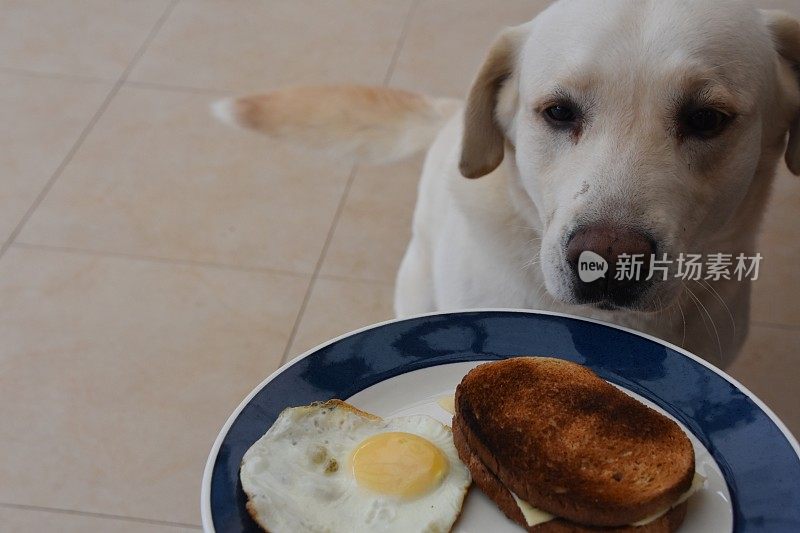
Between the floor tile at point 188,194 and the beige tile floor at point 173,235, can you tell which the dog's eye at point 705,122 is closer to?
the beige tile floor at point 173,235

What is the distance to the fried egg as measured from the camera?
79 cm

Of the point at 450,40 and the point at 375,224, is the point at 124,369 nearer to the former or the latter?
the point at 375,224

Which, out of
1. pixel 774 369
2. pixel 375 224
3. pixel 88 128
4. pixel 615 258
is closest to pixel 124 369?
pixel 375 224

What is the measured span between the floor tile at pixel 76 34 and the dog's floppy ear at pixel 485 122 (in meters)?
1.62

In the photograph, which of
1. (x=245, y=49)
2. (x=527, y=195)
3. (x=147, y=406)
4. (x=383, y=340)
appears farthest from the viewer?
(x=245, y=49)

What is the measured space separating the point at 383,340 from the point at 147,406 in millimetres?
877

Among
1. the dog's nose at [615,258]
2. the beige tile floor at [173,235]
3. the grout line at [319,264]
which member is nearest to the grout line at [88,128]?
the beige tile floor at [173,235]

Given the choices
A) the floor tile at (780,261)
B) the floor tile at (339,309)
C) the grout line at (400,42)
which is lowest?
the floor tile at (339,309)

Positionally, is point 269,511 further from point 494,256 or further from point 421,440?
point 494,256

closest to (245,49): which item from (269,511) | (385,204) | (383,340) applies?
(385,204)

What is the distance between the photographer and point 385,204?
2.19 m

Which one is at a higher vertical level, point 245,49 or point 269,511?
point 269,511

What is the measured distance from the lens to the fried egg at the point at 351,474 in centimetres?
79

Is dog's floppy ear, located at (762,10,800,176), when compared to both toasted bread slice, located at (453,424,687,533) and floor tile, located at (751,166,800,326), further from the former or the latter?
floor tile, located at (751,166,800,326)
